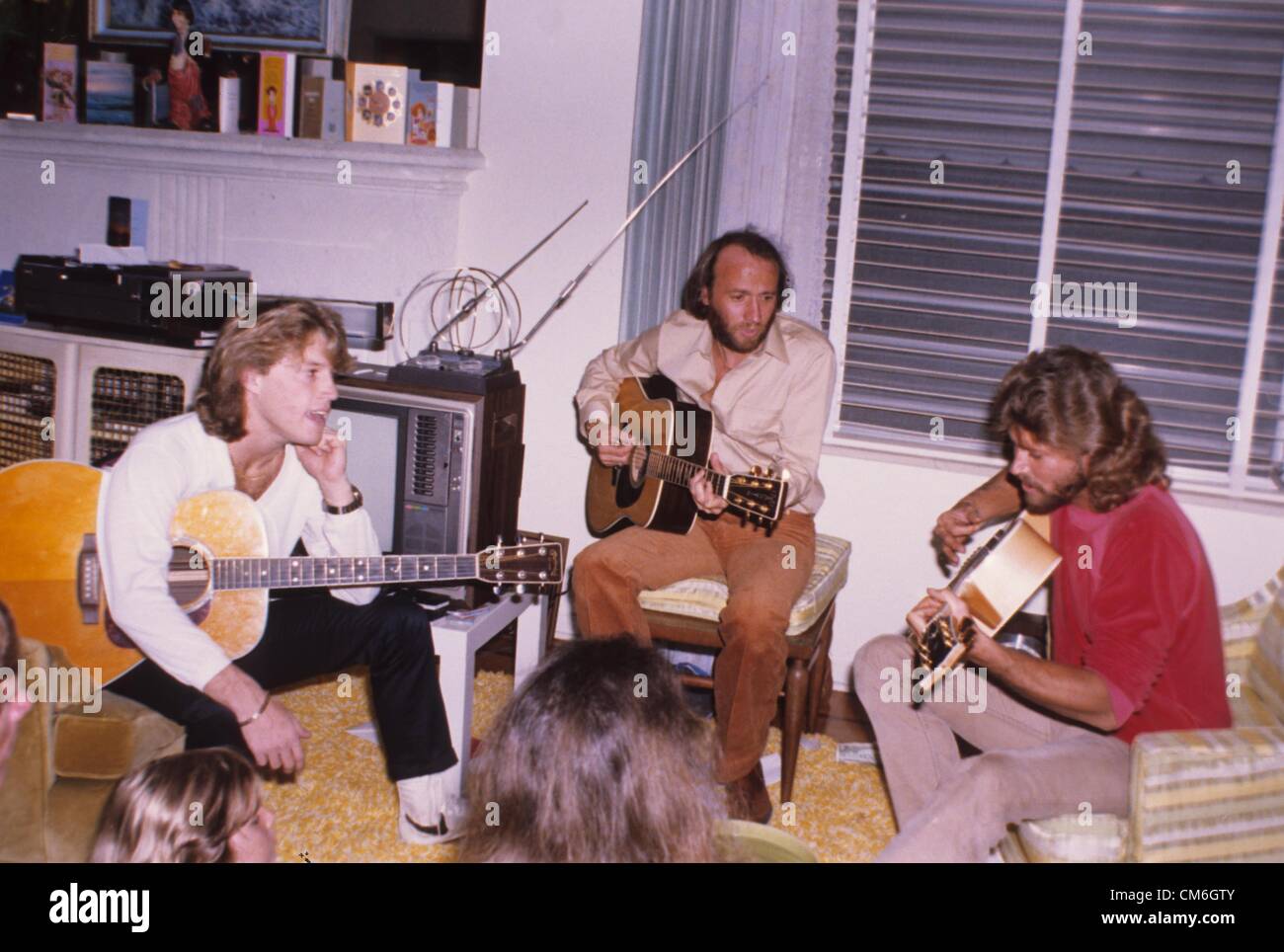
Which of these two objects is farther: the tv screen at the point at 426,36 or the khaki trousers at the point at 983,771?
the tv screen at the point at 426,36

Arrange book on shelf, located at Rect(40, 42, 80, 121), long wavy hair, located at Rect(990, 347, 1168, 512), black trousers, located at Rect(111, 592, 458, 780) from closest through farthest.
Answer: long wavy hair, located at Rect(990, 347, 1168, 512) < black trousers, located at Rect(111, 592, 458, 780) < book on shelf, located at Rect(40, 42, 80, 121)

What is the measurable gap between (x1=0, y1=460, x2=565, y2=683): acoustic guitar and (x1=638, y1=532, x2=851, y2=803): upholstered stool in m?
0.78

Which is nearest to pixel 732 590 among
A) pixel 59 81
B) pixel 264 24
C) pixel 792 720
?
pixel 792 720

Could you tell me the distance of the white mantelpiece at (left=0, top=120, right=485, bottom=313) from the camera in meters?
3.53

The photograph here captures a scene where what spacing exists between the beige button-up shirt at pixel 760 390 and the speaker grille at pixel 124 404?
A: 110cm

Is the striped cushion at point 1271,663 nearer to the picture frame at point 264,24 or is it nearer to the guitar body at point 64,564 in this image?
the guitar body at point 64,564

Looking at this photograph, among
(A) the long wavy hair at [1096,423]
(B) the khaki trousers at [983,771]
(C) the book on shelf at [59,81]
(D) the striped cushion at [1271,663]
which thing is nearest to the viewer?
(B) the khaki trousers at [983,771]

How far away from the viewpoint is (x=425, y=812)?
2.50 metres

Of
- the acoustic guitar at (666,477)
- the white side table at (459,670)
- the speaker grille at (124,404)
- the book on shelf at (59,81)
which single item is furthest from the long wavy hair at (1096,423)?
the book on shelf at (59,81)

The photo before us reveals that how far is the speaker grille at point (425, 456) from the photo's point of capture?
9.34 feet

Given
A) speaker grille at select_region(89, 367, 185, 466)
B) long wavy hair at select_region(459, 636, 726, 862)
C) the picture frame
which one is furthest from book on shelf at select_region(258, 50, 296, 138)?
long wavy hair at select_region(459, 636, 726, 862)

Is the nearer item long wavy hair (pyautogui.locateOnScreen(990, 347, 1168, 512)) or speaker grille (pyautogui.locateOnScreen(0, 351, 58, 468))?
long wavy hair (pyautogui.locateOnScreen(990, 347, 1168, 512))

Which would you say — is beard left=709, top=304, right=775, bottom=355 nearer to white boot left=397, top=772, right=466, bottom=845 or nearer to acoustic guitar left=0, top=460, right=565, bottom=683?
acoustic guitar left=0, top=460, right=565, bottom=683

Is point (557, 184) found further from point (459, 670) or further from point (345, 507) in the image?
point (459, 670)
